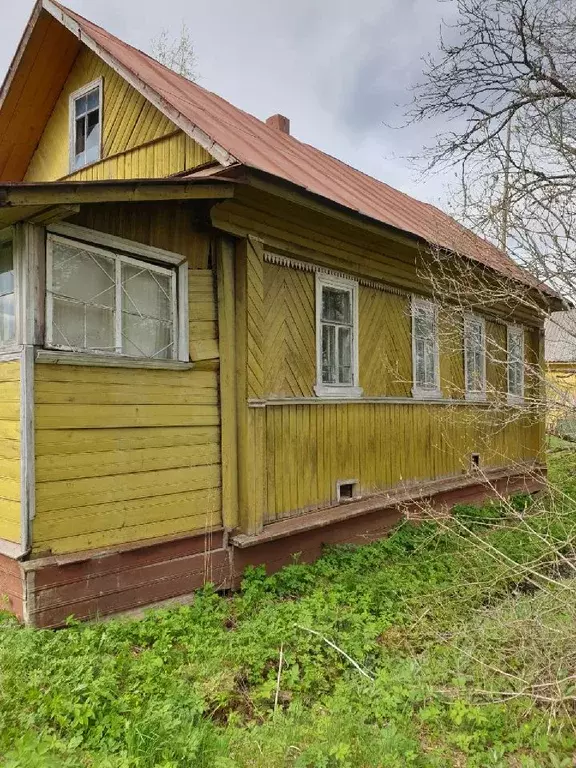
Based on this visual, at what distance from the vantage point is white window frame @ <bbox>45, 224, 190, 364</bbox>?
14.8 feet

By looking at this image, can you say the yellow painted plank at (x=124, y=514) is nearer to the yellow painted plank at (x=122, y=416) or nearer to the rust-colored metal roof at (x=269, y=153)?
the yellow painted plank at (x=122, y=416)

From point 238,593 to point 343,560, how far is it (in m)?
1.33

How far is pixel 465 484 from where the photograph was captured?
9.01 meters

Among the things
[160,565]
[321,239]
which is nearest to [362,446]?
Answer: [321,239]

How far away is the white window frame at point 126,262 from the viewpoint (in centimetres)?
451

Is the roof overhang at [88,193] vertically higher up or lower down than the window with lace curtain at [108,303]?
higher up

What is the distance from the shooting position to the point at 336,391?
6879 millimetres

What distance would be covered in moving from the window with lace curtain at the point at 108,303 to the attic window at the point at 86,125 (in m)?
2.93

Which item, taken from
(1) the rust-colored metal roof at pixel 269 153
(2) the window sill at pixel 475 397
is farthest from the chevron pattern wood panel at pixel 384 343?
(2) the window sill at pixel 475 397

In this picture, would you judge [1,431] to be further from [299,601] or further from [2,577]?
[299,601]

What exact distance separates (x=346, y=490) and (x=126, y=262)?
3796mm

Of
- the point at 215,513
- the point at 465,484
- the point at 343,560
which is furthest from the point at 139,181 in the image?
the point at 465,484

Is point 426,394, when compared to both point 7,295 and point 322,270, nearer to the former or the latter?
point 322,270

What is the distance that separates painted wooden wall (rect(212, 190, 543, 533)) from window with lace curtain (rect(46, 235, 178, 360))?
78 centimetres
